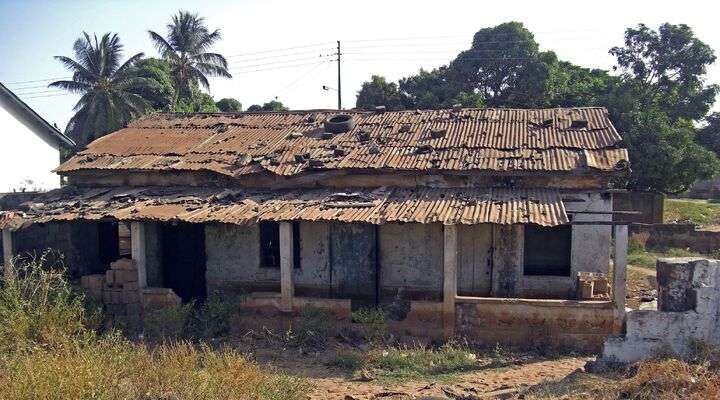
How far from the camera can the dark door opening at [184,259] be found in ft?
37.7

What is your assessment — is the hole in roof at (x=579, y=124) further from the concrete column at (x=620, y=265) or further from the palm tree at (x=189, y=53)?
the palm tree at (x=189, y=53)

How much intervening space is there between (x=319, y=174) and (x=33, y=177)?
17.0m

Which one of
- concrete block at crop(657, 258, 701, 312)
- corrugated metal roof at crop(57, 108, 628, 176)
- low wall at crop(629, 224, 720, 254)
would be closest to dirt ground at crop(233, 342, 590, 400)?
concrete block at crop(657, 258, 701, 312)

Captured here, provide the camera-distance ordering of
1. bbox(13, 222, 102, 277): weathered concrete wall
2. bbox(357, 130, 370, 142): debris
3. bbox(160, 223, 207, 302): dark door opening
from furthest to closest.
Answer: bbox(357, 130, 370, 142): debris, bbox(13, 222, 102, 277): weathered concrete wall, bbox(160, 223, 207, 302): dark door opening

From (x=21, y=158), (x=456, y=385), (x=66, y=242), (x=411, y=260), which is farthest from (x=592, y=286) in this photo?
(x=21, y=158)

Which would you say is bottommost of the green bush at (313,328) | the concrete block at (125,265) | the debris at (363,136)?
the green bush at (313,328)

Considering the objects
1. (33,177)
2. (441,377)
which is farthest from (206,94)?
(441,377)

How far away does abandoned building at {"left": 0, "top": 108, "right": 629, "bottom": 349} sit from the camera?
898 centimetres

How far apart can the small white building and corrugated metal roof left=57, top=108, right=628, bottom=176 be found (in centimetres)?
999

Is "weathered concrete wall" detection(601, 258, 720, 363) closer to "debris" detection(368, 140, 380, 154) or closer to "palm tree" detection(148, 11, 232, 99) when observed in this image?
"debris" detection(368, 140, 380, 154)

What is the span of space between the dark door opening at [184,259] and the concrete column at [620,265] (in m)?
7.89

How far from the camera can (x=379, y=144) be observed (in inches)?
458

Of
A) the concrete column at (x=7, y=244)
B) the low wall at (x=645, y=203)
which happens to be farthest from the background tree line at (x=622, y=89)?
the concrete column at (x=7, y=244)

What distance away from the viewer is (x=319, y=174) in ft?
35.6
